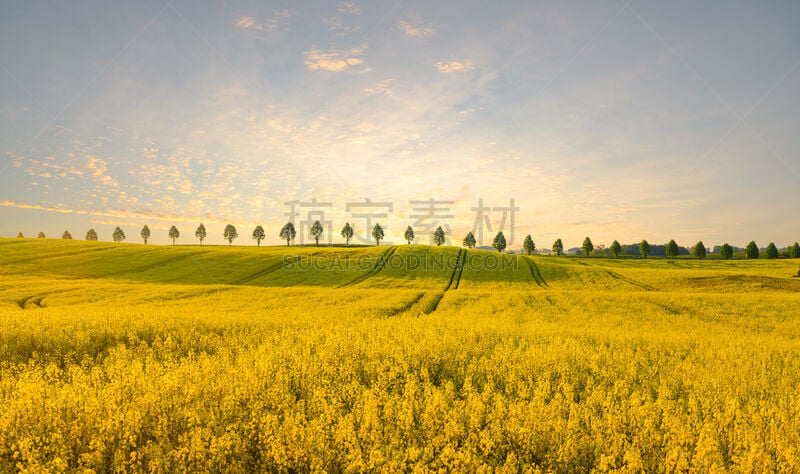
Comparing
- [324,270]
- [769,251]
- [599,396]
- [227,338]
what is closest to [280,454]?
[599,396]

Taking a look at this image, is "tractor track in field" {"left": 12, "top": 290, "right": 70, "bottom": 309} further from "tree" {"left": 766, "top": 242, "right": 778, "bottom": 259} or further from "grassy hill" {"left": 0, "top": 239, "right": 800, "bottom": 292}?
"tree" {"left": 766, "top": 242, "right": 778, "bottom": 259}

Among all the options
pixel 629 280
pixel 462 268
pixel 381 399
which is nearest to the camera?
pixel 381 399

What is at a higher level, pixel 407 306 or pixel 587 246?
pixel 587 246

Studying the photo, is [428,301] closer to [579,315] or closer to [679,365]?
[579,315]

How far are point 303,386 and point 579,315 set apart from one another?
22.4m

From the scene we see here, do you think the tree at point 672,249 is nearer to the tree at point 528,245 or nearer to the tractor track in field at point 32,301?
the tree at point 528,245

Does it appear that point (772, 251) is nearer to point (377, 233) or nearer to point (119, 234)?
point (377, 233)

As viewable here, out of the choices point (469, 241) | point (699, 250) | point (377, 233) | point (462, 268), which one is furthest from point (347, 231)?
point (699, 250)

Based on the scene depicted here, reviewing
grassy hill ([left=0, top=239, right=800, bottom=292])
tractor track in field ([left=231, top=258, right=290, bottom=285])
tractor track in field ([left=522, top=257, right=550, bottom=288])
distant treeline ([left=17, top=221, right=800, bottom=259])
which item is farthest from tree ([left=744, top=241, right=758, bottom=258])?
tractor track in field ([left=231, top=258, right=290, bottom=285])

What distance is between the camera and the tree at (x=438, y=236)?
11844 cm

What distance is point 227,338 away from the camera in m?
12.5

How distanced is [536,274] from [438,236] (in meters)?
65.0

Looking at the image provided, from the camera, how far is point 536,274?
55.2 meters

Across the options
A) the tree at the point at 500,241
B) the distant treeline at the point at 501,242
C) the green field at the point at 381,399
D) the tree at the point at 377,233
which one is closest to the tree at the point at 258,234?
the distant treeline at the point at 501,242
